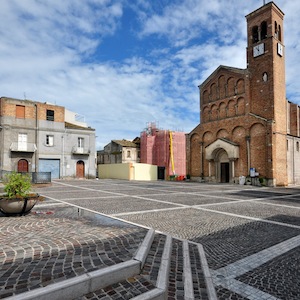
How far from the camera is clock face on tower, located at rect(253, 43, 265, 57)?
27.1m

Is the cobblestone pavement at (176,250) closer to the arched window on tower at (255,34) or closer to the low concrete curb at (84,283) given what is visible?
the low concrete curb at (84,283)

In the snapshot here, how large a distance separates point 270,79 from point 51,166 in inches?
1113

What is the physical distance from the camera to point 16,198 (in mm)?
6816

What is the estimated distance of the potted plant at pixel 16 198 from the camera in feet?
22.2

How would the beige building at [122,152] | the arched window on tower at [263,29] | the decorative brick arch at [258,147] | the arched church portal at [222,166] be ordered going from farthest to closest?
the beige building at [122,152]
the arched church portal at [222,166]
the arched window on tower at [263,29]
the decorative brick arch at [258,147]

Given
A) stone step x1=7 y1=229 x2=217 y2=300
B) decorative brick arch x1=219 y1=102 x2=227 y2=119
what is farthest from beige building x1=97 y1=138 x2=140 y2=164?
stone step x1=7 y1=229 x2=217 y2=300

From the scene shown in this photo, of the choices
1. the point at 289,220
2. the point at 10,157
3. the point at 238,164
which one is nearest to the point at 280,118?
the point at 238,164

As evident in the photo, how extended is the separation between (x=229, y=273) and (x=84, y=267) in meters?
2.42

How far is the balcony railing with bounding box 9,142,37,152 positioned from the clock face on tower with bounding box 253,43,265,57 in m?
28.8

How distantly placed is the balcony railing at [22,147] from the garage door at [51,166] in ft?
6.11

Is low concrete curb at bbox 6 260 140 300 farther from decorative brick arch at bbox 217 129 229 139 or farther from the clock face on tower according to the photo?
the clock face on tower

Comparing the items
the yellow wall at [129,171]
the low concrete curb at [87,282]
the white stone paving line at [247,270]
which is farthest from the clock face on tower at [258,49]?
the low concrete curb at [87,282]

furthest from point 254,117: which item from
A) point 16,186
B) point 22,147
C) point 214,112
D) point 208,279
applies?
point 22,147

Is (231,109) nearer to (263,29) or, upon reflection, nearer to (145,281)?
(263,29)
